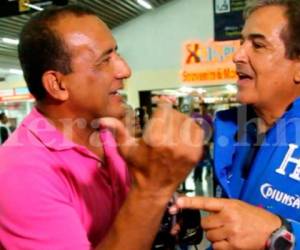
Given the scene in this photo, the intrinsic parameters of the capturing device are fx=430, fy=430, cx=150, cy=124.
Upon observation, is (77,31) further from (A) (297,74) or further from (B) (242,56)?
(A) (297,74)

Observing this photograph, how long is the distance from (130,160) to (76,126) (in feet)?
2.52

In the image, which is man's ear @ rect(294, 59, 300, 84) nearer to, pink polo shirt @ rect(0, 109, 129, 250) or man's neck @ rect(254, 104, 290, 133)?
man's neck @ rect(254, 104, 290, 133)

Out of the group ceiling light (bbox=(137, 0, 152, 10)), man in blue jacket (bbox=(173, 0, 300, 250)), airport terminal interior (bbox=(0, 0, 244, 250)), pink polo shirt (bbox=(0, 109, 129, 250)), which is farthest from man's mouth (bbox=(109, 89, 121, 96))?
ceiling light (bbox=(137, 0, 152, 10))

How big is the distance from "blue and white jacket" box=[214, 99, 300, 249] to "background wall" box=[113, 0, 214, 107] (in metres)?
11.2

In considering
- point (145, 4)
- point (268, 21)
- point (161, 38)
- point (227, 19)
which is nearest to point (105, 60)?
point (268, 21)

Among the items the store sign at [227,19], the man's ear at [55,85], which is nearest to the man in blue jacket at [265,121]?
the man's ear at [55,85]

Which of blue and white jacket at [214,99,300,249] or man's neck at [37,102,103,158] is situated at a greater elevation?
man's neck at [37,102,103,158]

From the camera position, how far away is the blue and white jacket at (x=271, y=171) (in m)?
1.52

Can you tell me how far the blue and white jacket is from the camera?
1.52 m

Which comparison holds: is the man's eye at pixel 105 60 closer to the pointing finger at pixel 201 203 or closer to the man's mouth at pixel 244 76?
the man's mouth at pixel 244 76

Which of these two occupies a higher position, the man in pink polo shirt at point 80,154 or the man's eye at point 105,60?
the man's eye at point 105,60

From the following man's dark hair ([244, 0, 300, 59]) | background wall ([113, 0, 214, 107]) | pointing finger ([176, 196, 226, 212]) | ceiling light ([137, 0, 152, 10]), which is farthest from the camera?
background wall ([113, 0, 214, 107])

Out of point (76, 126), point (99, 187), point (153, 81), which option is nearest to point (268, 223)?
point (99, 187)

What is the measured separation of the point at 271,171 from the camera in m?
1.59
